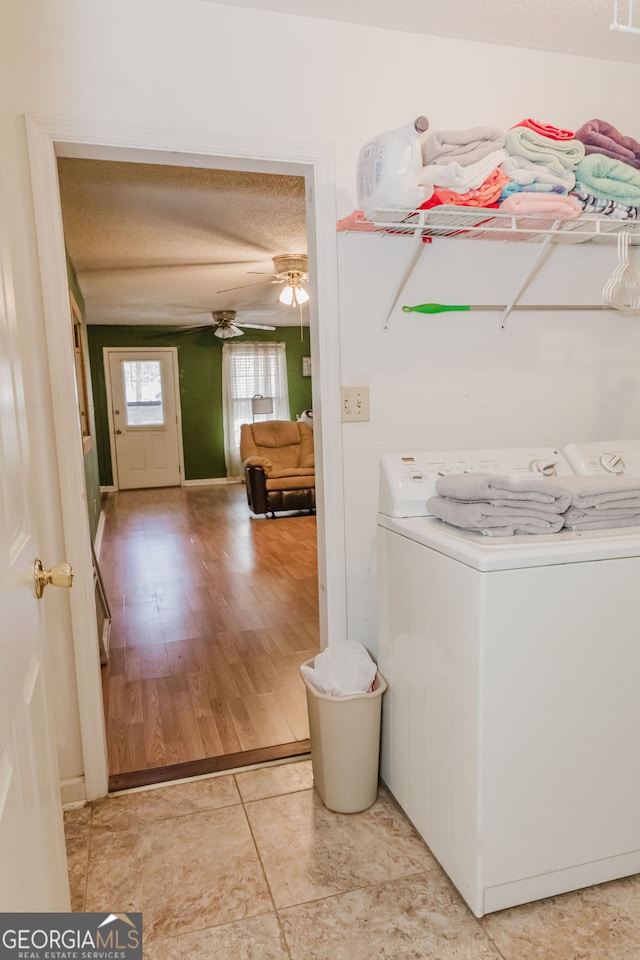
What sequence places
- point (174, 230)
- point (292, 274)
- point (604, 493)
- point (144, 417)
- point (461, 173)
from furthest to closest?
point (144, 417)
point (292, 274)
point (174, 230)
point (461, 173)
point (604, 493)

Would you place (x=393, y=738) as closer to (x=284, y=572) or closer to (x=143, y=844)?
(x=143, y=844)

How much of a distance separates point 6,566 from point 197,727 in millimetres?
1694

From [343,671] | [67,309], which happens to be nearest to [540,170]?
[67,309]

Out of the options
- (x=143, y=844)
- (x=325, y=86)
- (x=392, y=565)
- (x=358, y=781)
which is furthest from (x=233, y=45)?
(x=143, y=844)

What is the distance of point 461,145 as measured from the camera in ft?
5.36

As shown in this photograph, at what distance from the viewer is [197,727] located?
2318mm

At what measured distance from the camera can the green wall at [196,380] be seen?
8.30 m

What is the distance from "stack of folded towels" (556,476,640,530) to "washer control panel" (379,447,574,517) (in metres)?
0.33

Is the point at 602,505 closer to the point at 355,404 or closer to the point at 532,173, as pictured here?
the point at 355,404

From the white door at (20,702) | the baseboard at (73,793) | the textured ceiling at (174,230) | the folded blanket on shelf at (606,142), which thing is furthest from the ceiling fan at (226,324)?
the white door at (20,702)

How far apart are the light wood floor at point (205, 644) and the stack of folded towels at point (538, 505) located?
3.87 ft

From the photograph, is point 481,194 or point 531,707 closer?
point 531,707

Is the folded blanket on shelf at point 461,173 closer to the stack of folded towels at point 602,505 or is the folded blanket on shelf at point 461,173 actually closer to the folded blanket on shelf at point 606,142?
the folded blanket on shelf at point 606,142

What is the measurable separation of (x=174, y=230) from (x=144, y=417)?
4972 millimetres
